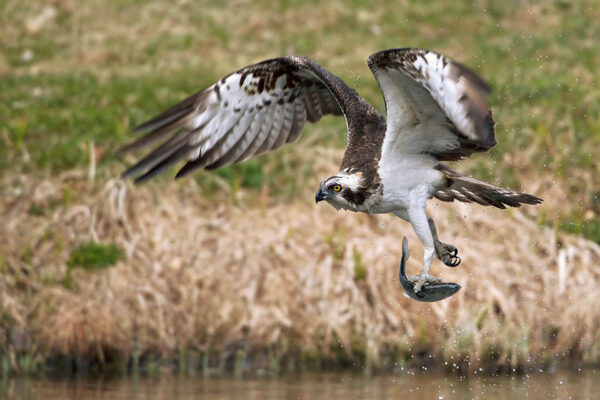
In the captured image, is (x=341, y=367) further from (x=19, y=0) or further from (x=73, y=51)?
(x=19, y=0)

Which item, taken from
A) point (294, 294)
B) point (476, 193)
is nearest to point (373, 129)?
point (476, 193)

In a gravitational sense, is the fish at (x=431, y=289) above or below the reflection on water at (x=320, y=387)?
above

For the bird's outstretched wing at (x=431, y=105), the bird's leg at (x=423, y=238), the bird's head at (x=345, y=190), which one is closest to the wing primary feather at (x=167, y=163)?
the bird's head at (x=345, y=190)

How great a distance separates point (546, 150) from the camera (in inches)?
462

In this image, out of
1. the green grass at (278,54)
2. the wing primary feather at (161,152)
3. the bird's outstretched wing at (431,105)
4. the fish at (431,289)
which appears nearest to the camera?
the bird's outstretched wing at (431,105)

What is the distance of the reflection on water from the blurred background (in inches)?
8.3

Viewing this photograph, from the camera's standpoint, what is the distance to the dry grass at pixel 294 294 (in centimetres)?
1009

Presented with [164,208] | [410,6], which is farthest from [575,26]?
[164,208]

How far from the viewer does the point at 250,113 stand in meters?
8.89

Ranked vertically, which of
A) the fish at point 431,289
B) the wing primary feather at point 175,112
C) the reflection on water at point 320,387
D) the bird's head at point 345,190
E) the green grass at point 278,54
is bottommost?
the reflection on water at point 320,387

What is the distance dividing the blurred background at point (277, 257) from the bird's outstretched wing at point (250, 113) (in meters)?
2.01

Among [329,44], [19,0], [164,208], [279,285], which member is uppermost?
[19,0]

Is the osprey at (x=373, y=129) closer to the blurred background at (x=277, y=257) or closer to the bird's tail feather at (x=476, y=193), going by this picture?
the bird's tail feather at (x=476, y=193)

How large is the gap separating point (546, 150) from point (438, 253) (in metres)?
4.21
